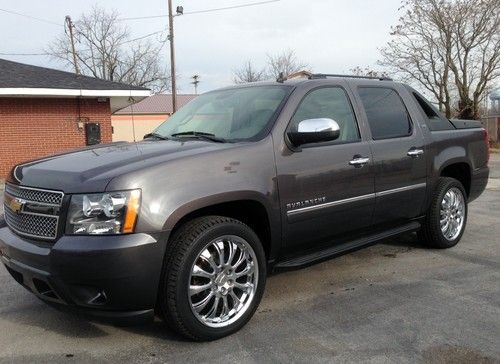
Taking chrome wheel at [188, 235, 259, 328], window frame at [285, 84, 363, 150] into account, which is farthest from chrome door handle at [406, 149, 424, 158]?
chrome wheel at [188, 235, 259, 328]

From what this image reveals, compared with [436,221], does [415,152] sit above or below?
above

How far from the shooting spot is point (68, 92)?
16.2m

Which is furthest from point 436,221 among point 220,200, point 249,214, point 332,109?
point 220,200

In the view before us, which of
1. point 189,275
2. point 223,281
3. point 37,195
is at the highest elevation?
point 37,195

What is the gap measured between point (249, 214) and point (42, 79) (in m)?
14.8

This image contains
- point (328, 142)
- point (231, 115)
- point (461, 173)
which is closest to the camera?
point (328, 142)

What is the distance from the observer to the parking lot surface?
3.30 m

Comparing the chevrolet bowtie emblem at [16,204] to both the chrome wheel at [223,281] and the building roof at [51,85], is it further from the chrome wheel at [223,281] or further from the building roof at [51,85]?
the building roof at [51,85]

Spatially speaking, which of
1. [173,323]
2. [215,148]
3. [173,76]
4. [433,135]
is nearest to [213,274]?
[173,323]

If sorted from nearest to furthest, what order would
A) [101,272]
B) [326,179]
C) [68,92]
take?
[101,272] → [326,179] → [68,92]

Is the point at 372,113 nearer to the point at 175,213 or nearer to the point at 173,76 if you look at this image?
the point at 175,213

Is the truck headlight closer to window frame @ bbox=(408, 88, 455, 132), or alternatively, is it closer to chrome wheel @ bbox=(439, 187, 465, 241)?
window frame @ bbox=(408, 88, 455, 132)

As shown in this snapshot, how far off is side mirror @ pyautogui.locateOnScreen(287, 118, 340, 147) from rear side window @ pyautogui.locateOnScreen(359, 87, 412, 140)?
87cm

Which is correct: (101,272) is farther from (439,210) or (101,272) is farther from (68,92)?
(68,92)
